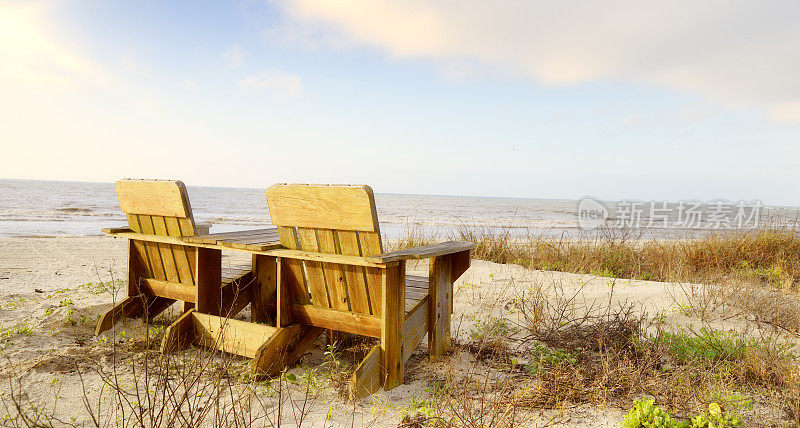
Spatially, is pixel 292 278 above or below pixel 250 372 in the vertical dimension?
above

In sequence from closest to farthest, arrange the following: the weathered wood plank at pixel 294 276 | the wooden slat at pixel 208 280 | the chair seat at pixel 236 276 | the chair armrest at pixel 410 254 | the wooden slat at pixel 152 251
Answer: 1. the chair armrest at pixel 410 254
2. the weathered wood plank at pixel 294 276
3. the wooden slat at pixel 208 280
4. the wooden slat at pixel 152 251
5. the chair seat at pixel 236 276

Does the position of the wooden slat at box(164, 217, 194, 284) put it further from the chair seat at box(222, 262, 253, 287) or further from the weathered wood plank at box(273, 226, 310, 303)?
the weathered wood plank at box(273, 226, 310, 303)

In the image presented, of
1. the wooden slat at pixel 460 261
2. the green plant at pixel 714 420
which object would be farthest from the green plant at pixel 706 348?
the wooden slat at pixel 460 261

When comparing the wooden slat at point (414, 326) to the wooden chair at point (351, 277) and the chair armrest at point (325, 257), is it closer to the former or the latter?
the wooden chair at point (351, 277)

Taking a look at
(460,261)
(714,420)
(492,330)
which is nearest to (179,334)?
(460,261)

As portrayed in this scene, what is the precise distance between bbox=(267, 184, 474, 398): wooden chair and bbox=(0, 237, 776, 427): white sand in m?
0.26

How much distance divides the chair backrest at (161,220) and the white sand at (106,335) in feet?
1.80

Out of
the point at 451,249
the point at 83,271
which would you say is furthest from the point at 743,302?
the point at 83,271

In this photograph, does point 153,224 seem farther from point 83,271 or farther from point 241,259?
point 241,259

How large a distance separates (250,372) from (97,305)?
2.45m

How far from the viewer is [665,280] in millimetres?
7223

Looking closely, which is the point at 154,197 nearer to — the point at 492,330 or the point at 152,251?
the point at 152,251

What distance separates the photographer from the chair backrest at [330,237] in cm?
281

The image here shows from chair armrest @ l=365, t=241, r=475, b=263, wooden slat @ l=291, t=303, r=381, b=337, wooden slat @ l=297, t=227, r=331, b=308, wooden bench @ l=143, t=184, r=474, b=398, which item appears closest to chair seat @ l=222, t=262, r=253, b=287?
wooden bench @ l=143, t=184, r=474, b=398
